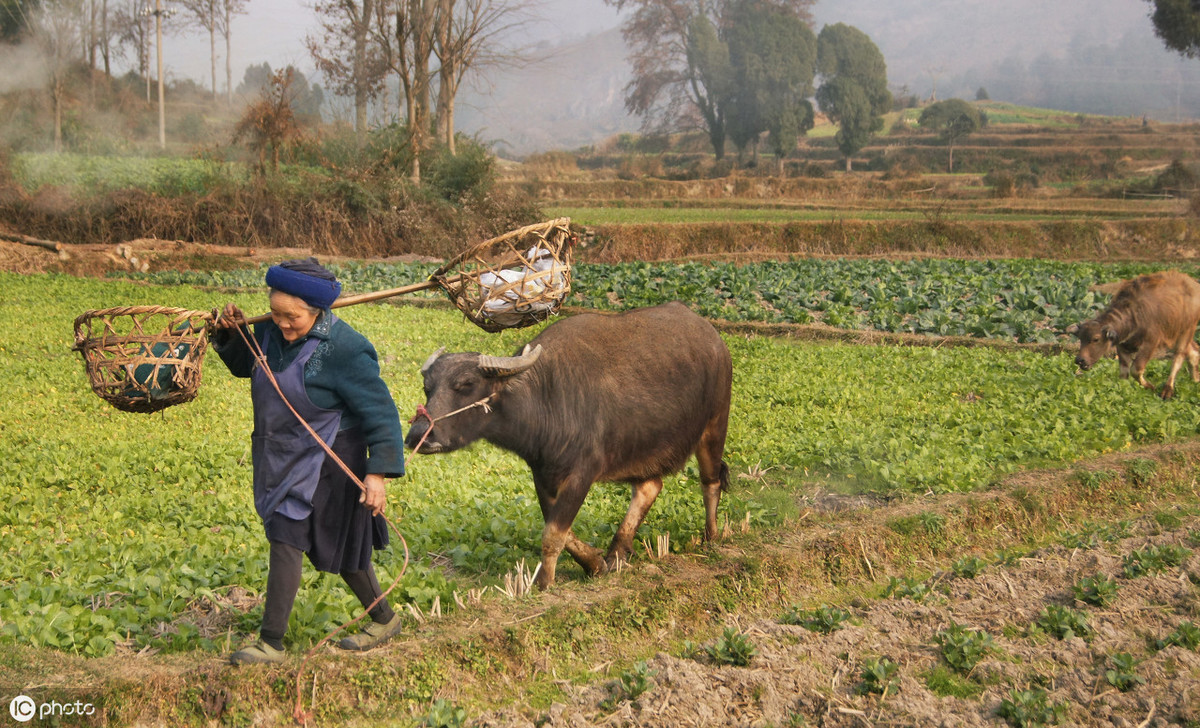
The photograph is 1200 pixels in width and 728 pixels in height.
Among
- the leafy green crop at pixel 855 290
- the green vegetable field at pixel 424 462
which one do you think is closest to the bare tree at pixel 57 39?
the leafy green crop at pixel 855 290

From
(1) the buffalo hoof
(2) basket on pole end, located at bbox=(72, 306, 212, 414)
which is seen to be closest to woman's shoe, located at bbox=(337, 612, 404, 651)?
(2) basket on pole end, located at bbox=(72, 306, 212, 414)

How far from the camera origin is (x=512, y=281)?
17.5ft

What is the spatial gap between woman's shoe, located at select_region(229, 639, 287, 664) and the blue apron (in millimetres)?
603

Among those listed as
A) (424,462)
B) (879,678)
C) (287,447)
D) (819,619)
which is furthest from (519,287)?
(424,462)

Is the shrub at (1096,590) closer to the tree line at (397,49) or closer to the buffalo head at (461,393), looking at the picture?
the buffalo head at (461,393)

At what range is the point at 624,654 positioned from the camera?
5.21 meters

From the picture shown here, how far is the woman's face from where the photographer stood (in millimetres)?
4242

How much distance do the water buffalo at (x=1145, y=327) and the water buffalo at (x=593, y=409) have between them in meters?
8.09

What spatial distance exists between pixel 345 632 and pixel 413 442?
1.07 meters

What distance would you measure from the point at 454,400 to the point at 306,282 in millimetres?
1389

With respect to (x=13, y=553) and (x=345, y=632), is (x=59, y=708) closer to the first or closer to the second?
(x=345, y=632)

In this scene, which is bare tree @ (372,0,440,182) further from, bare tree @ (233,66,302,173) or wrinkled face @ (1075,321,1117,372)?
wrinkled face @ (1075,321,1117,372)

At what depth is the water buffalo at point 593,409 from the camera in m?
5.45

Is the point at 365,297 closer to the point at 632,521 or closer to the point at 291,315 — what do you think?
the point at 291,315
